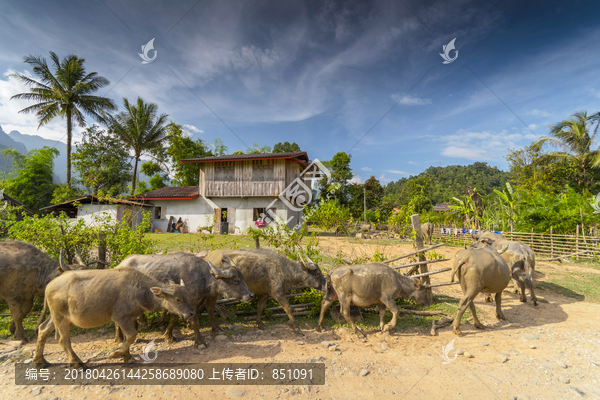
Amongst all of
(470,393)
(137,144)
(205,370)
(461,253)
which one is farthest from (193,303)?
(137,144)

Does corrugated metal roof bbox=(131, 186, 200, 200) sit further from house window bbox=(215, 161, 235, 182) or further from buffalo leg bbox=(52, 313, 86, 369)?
buffalo leg bbox=(52, 313, 86, 369)

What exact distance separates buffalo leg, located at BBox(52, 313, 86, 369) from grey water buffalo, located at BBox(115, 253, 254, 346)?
74cm

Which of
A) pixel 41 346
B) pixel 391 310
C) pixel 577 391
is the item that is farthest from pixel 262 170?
pixel 577 391

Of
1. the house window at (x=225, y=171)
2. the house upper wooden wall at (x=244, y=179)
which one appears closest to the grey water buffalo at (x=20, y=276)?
the house upper wooden wall at (x=244, y=179)

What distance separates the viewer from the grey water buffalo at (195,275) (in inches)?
173

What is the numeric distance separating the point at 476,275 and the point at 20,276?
27.1 feet

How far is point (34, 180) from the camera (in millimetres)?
30438

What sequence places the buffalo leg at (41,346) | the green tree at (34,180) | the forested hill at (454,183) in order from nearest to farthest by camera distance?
the buffalo leg at (41,346) → the green tree at (34,180) → the forested hill at (454,183)

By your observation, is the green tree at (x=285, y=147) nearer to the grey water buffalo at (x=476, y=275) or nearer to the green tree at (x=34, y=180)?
the green tree at (x=34, y=180)

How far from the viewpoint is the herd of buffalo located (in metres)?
3.49

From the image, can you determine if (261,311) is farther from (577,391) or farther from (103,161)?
(103,161)

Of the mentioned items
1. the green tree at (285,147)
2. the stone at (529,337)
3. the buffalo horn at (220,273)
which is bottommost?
the stone at (529,337)

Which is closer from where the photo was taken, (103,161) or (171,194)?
(171,194)

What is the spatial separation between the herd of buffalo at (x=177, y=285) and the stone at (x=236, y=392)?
44.1 inches
